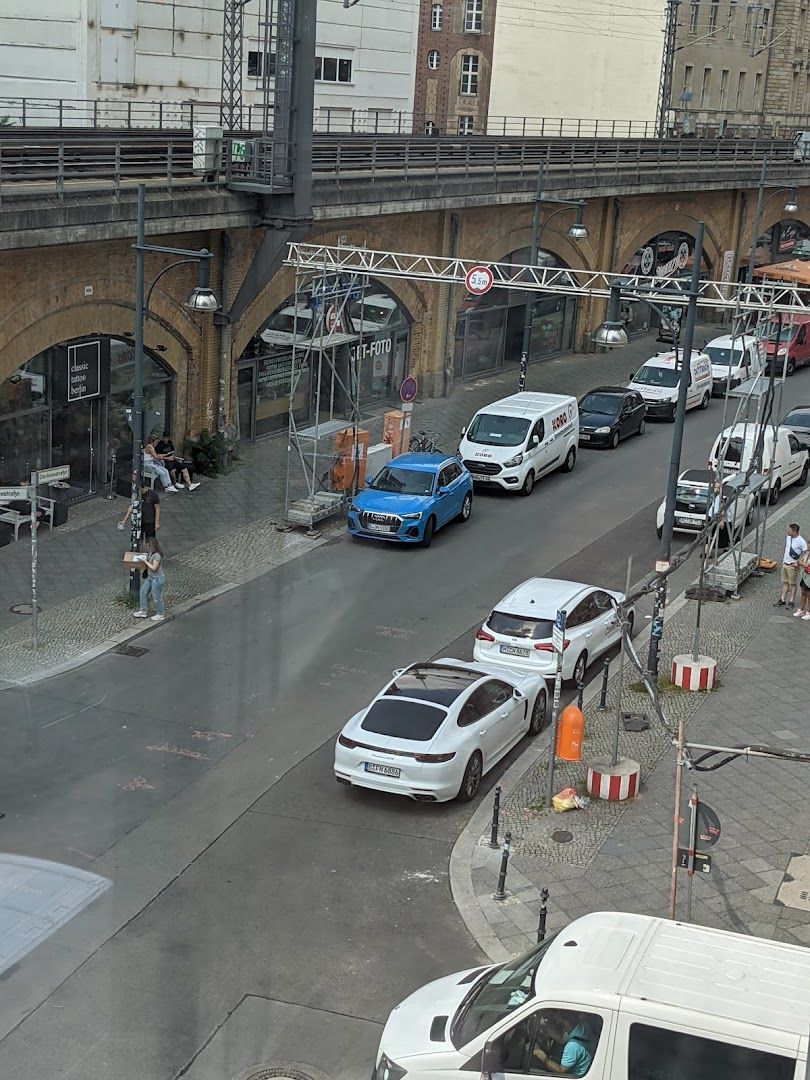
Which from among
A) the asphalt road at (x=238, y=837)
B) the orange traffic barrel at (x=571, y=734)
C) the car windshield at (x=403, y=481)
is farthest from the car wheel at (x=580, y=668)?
the car windshield at (x=403, y=481)

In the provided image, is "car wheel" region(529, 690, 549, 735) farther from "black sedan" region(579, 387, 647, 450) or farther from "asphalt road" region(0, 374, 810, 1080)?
"black sedan" region(579, 387, 647, 450)

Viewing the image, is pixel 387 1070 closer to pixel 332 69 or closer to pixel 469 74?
pixel 332 69

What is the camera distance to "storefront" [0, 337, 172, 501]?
25828mm

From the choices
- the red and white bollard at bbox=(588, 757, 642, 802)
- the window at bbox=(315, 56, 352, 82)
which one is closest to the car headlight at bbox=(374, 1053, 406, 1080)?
the red and white bollard at bbox=(588, 757, 642, 802)

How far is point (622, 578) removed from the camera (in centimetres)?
2544

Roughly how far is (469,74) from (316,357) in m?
48.3

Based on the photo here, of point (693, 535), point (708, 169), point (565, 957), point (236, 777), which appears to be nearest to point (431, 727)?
point (236, 777)

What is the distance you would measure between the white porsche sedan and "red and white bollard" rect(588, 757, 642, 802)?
1340mm

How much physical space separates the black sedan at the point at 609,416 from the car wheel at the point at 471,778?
63.7 ft

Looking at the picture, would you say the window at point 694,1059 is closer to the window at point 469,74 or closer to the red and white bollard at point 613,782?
the red and white bollard at point 613,782

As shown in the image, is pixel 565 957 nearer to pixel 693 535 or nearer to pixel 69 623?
pixel 69 623

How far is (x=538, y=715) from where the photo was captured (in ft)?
61.8

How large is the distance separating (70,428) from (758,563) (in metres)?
13.2

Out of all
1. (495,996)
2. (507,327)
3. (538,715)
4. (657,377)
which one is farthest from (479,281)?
(495,996)
